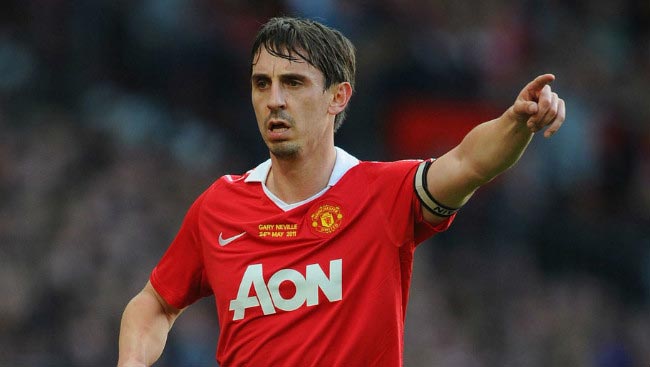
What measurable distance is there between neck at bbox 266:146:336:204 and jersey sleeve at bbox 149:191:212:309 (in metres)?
0.45

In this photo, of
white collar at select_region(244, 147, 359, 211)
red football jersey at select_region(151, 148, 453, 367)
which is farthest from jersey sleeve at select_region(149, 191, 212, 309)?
white collar at select_region(244, 147, 359, 211)

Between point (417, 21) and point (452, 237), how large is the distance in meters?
2.31

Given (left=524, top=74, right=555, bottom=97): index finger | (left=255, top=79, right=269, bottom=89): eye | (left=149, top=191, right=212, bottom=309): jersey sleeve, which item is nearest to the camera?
(left=524, top=74, right=555, bottom=97): index finger

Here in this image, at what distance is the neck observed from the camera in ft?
15.5

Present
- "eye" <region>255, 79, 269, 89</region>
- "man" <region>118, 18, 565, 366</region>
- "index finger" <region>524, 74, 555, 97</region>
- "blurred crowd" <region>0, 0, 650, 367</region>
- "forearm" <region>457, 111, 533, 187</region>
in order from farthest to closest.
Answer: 1. "blurred crowd" <region>0, 0, 650, 367</region>
2. "eye" <region>255, 79, 269, 89</region>
3. "man" <region>118, 18, 565, 366</region>
4. "forearm" <region>457, 111, 533, 187</region>
5. "index finger" <region>524, 74, 555, 97</region>

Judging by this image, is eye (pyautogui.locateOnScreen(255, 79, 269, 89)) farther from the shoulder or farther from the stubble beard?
the shoulder

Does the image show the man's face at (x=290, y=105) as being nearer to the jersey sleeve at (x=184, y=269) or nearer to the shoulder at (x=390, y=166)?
the shoulder at (x=390, y=166)

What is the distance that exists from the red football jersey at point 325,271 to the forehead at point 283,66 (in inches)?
15.4

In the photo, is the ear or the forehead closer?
the forehead

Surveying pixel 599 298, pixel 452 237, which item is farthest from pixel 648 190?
pixel 452 237

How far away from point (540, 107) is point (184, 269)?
1.86 m

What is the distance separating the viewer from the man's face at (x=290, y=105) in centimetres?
462

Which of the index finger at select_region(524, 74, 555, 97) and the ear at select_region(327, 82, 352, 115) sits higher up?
the ear at select_region(327, 82, 352, 115)

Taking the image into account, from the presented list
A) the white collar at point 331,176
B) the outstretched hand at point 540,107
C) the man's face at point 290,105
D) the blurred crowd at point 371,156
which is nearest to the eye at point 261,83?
the man's face at point 290,105
